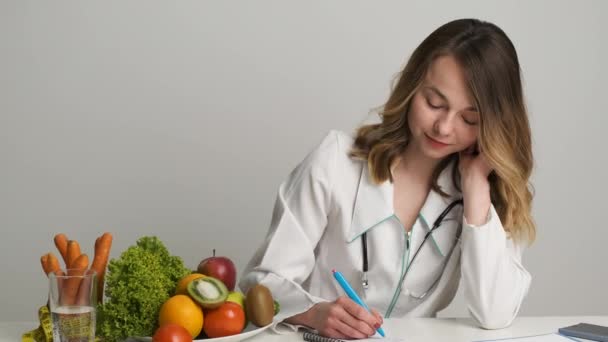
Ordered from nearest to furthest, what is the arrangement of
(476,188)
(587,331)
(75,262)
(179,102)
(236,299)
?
1. (75,262)
2. (236,299)
3. (587,331)
4. (476,188)
5. (179,102)

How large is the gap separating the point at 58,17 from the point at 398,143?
1710mm

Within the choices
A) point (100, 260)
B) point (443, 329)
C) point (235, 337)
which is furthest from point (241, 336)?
point (443, 329)

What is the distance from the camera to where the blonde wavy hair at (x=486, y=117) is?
2377mm

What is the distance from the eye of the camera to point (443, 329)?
2.18 m

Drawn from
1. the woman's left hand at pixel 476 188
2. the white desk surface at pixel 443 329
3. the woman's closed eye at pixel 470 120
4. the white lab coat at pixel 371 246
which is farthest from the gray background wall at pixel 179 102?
the white desk surface at pixel 443 329

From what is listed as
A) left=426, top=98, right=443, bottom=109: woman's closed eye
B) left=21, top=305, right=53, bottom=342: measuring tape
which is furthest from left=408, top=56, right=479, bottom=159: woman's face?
left=21, top=305, right=53, bottom=342: measuring tape

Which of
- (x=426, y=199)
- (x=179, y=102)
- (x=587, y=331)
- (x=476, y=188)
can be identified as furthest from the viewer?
(x=179, y=102)

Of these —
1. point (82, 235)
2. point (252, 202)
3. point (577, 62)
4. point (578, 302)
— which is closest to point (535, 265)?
point (578, 302)

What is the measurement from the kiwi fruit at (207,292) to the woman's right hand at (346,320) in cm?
30

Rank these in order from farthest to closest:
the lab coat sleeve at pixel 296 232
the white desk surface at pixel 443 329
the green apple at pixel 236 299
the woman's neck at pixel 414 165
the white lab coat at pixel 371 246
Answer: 1. the woman's neck at pixel 414 165
2. the white lab coat at pixel 371 246
3. the lab coat sleeve at pixel 296 232
4. the white desk surface at pixel 443 329
5. the green apple at pixel 236 299

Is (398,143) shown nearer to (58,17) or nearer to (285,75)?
(285,75)

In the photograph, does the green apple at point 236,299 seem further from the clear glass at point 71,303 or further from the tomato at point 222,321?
the clear glass at point 71,303

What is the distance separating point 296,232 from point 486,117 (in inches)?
25.6

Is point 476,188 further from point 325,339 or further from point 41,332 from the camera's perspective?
point 41,332
